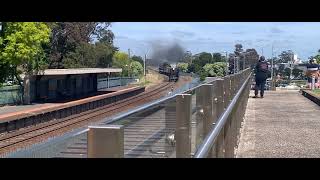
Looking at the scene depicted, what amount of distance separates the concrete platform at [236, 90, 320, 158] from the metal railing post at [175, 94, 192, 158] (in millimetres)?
4478

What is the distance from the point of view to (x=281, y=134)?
10.4 meters

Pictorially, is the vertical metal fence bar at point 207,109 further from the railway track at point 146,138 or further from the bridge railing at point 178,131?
the railway track at point 146,138

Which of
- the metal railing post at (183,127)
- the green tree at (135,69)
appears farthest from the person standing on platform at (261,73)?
the green tree at (135,69)

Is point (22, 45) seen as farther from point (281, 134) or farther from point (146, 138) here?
point (146, 138)

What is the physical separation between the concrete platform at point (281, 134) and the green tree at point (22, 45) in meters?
26.7

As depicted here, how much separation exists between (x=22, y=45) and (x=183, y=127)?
3622 cm

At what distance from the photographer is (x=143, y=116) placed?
2.98 metres

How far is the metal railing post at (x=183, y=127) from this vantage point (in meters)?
3.63

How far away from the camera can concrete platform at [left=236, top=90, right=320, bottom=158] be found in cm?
856

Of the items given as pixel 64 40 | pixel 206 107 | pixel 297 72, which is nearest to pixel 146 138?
pixel 206 107

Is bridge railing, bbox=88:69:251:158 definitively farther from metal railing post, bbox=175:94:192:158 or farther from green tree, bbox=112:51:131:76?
green tree, bbox=112:51:131:76

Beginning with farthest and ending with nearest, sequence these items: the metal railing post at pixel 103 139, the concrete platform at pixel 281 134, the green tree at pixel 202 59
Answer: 1. the green tree at pixel 202 59
2. the concrete platform at pixel 281 134
3. the metal railing post at pixel 103 139

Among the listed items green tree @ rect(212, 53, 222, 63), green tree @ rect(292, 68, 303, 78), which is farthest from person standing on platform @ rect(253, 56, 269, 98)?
green tree @ rect(292, 68, 303, 78)
